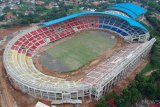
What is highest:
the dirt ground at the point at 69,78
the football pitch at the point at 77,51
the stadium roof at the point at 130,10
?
the stadium roof at the point at 130,10

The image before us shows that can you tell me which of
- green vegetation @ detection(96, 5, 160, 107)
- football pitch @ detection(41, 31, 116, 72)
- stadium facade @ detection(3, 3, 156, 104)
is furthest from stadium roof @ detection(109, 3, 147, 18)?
green vegetation @ detection(96, 5, 160, 107)

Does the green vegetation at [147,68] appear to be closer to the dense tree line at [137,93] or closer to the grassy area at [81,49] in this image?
the dense tree line at [137,93]

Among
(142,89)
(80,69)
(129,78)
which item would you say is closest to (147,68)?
(129,78)

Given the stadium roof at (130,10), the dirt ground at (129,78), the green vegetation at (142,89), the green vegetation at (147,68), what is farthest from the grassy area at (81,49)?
the green vegetation at (142,89)

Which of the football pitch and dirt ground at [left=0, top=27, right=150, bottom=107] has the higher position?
the football pitch

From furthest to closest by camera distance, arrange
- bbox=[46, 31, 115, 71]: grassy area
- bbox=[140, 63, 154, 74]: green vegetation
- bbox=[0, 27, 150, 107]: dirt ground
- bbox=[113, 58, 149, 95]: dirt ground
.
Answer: bbox=[46, 31, 115, 71]: grassy area < bbox=[140, 63, 154, 74]: green vegetation < bbox=[113, 58, 149, 95]: dirt ground < bbox=[0, 27, 150, 107]: dirt ground

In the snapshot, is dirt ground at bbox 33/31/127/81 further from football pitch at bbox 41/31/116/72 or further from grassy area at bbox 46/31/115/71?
grassy area at bbox 46/31/115/71

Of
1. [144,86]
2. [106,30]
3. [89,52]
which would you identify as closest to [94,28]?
[106,30]
